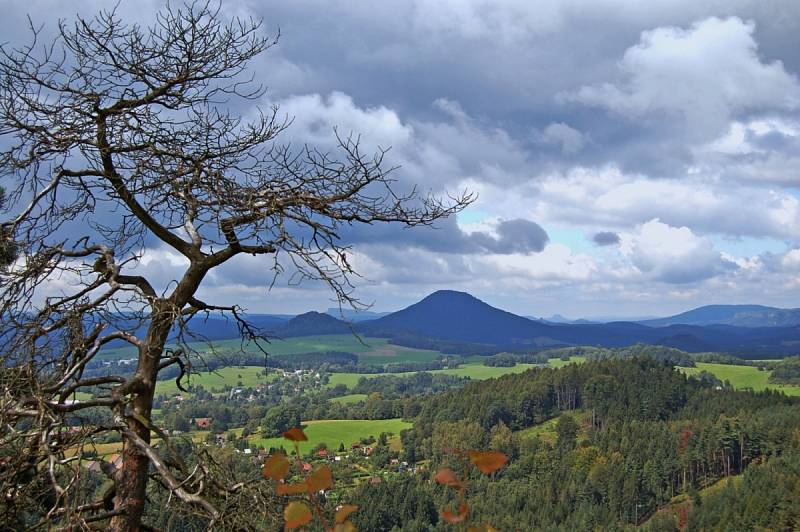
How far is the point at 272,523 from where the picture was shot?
2.60 meters

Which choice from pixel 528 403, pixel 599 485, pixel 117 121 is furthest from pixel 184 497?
pixel 528 403

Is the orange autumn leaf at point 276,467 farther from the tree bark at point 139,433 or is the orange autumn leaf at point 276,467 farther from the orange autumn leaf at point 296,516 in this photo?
the tree bark at point 139,433

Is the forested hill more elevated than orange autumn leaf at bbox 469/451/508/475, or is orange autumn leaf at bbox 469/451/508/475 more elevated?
orange autumn leaf at bbox 469/451/508/475

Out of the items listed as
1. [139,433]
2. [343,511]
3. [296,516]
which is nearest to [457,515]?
Result: [343,511]

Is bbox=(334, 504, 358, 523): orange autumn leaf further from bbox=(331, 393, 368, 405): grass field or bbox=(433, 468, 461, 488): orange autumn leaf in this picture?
bbox=(331, 393, 368, 405): grass field

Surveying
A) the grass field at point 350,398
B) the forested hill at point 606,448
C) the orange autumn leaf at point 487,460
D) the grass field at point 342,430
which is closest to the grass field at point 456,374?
the grass field at point 350,398

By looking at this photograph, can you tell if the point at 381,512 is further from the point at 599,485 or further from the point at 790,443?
the point at 790,443

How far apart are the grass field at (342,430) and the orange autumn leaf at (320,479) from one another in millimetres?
75121

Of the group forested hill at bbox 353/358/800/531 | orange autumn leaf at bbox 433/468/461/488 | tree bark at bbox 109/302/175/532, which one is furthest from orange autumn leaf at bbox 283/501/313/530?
forested hill at bbox 353/358/800/531

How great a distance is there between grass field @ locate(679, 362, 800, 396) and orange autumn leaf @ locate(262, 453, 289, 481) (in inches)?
5832

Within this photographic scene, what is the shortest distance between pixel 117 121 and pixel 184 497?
2054mm

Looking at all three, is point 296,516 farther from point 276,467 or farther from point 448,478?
point 448,478

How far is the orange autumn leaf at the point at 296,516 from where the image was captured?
1.38 m

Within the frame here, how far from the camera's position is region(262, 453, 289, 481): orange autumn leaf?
1.44 metres
